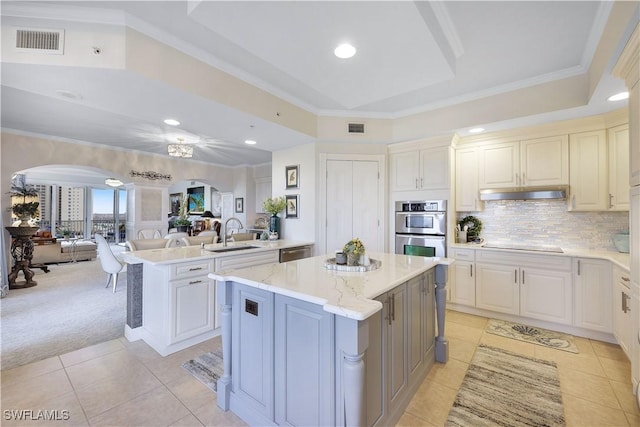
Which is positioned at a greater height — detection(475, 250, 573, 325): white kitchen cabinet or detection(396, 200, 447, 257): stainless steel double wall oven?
detection(396, 200, 447, 257): stainless steel double wall oven

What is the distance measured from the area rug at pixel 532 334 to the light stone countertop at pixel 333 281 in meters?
1.63

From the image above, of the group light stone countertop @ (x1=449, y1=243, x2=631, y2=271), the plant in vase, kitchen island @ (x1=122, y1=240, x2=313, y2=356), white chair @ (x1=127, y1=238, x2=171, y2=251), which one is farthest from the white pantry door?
white chair @ (x1=127, y1=238, x2=171, y2=251)

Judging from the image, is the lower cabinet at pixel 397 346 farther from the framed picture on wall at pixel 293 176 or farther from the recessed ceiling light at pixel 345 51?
the framed picture on wall at pixel 293 176

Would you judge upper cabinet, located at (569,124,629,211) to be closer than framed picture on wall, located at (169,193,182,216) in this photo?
Yes

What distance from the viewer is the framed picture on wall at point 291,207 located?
4.44 m

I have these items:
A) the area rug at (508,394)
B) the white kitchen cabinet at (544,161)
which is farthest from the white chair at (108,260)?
the white kitchen cabinet at (544,161)

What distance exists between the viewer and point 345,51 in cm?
214

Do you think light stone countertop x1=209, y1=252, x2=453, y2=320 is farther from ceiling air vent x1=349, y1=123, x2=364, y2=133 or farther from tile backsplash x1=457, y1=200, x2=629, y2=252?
ceiling air vent x1=349, y1=123, x2=364, y2=133

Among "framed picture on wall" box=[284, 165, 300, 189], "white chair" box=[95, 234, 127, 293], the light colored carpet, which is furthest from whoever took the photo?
"white chair" box=[95, 234, 127, 293]

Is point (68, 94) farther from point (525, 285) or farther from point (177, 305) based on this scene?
point (525, 285)

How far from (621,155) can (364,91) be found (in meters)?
2.90

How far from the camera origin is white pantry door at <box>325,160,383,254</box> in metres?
4.25

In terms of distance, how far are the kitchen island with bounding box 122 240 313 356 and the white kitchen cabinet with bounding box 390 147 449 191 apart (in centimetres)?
266

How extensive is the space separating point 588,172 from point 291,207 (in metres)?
3.91
